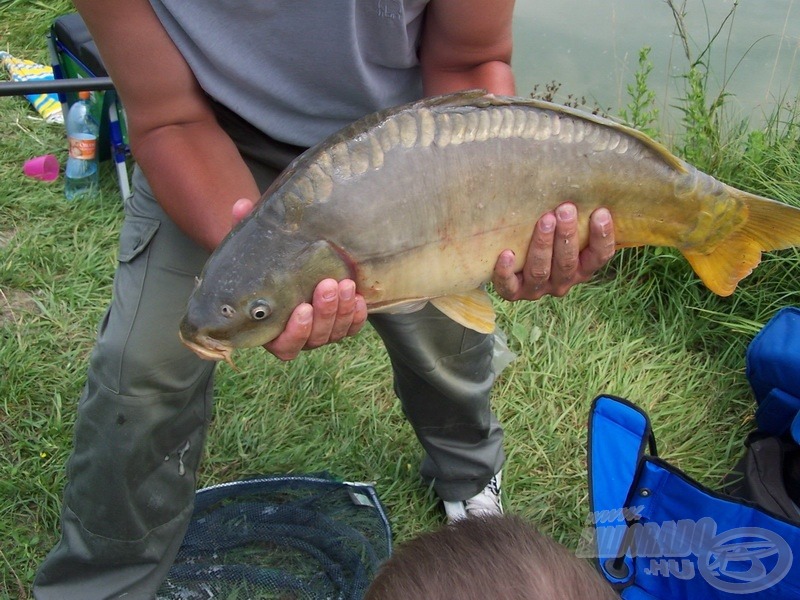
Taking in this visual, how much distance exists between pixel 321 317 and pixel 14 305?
1.89m

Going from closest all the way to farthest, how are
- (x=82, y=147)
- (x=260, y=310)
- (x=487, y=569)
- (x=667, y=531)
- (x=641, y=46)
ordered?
(x=487, y=569) < (x=260, y=310) < (x=667, y=531) < (x=82, y=147) < (x=641, y=46)

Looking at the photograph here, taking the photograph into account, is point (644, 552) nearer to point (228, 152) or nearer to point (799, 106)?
point (228, 152)

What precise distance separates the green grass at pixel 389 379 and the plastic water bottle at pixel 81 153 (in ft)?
0.50

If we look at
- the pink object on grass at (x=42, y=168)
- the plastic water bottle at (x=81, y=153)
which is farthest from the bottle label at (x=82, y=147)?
the pink object on grass at (x=42, y=168)

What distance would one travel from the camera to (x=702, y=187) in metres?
1.49

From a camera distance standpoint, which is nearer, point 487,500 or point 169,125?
point 169,125

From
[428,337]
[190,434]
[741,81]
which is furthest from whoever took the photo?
[741,81]

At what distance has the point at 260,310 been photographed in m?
1.28

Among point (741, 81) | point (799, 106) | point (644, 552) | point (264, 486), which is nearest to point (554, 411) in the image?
point (644, 552)

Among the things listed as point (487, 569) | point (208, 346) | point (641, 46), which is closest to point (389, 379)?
point (208, 346)

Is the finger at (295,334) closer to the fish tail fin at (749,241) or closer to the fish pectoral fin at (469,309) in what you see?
the fish pectoral fin at (469,309)

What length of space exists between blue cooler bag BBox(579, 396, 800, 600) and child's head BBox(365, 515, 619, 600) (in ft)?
2.31

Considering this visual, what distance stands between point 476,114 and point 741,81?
3.37 meters

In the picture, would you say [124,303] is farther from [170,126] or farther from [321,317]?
[321,317]
